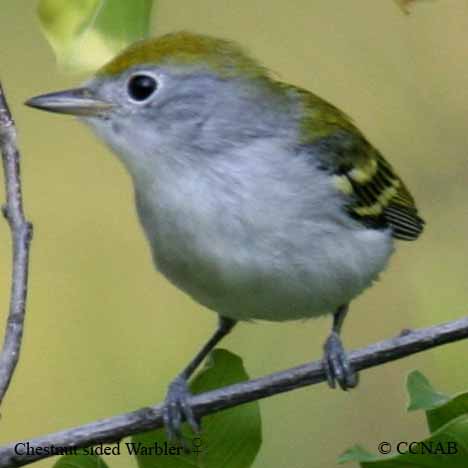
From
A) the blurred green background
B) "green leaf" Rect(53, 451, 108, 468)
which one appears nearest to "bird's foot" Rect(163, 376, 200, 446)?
"green leaf" Rect(53, 451, 108, 468)

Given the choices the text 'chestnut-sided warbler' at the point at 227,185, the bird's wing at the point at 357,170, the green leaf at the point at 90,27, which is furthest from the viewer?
the bird's wing at the point at 357,170

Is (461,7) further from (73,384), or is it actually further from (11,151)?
(11,151)

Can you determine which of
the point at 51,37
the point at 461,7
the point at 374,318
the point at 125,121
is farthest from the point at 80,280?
the point at 51,37

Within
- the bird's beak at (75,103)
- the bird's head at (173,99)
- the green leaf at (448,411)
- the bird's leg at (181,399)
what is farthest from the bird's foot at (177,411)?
the bird's beak at (75,103)

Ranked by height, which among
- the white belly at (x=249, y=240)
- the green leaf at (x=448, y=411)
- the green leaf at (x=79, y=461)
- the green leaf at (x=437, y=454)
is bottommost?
the green leaf at (x=437, y=454)

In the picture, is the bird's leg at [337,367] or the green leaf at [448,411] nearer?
the green leaf at [448,411]

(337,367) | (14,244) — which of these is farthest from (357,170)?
(14,244)

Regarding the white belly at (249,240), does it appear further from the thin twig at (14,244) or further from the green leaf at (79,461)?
the green leaf at (79,461)

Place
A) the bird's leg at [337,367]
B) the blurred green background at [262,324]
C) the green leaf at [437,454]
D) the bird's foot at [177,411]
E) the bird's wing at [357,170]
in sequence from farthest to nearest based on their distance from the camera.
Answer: the blurred green background at [262,324] < the bird's wing at [357,170] < the bird's leg at [337,367] < the bird's foot at [177,411] < the green leaf at [437,454]
